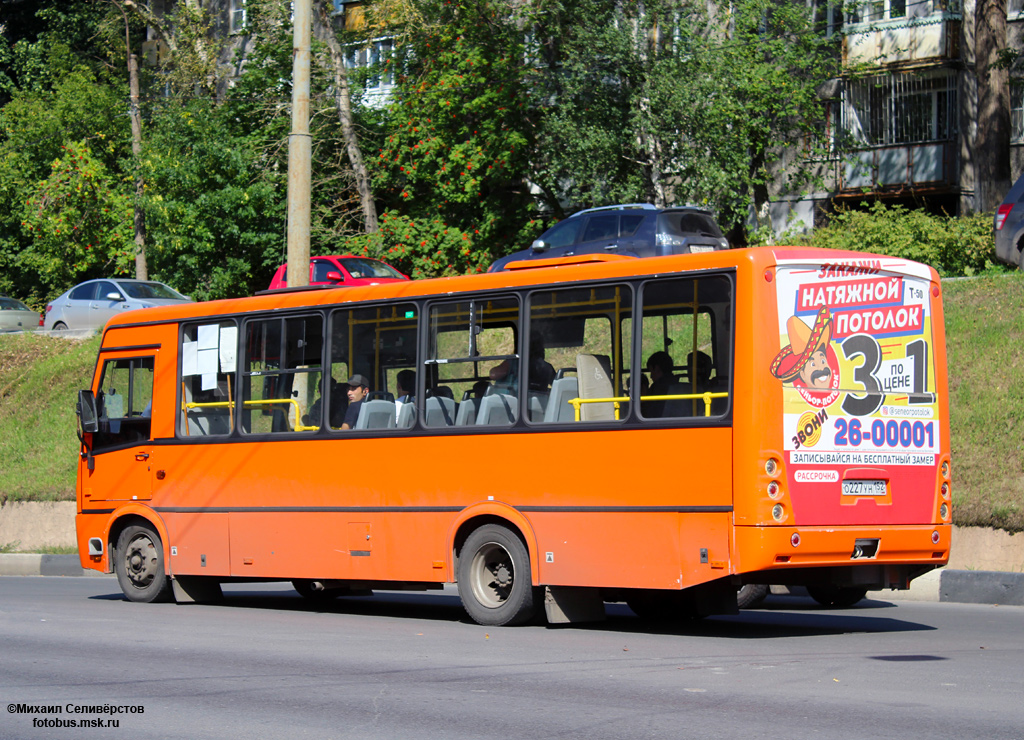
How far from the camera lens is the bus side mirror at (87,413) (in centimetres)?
1377

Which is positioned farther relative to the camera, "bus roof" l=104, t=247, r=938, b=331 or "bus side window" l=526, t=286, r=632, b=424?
"bus side window" l=526, t=286, r=632, b=424

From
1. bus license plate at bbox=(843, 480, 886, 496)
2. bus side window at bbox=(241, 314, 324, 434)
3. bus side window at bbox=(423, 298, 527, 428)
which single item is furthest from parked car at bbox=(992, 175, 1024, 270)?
bus side window at bbox=(241, 314, 324, 434)

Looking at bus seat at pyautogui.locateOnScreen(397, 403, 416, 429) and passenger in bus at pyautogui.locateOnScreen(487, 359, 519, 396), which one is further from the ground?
passenger in bus at pyautogui.locateOnScreen(487, 359, 519, 396)

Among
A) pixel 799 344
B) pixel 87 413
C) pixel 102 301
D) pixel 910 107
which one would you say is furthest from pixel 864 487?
pixel 910 107

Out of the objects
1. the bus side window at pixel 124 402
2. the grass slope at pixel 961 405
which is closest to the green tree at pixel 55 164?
the grass slope at pixel 961 405

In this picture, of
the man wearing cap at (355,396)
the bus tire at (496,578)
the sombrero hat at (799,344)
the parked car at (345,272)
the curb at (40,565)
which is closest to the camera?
the sombrero hat at (799,344)

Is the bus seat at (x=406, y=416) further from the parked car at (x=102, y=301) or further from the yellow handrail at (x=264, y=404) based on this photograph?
the parked car at (x=102, y=301)

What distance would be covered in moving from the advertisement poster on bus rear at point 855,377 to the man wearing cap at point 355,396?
13.2ft

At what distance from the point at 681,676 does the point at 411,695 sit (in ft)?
5.48

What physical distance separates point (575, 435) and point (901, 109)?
27.3m

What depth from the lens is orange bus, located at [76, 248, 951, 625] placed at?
9.32 metres

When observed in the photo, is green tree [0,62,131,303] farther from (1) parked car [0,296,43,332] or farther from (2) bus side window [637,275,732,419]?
(2) bus side window [637,275,732,419]

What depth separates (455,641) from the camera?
9766mm

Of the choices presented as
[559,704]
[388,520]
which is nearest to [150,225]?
[388,520]
